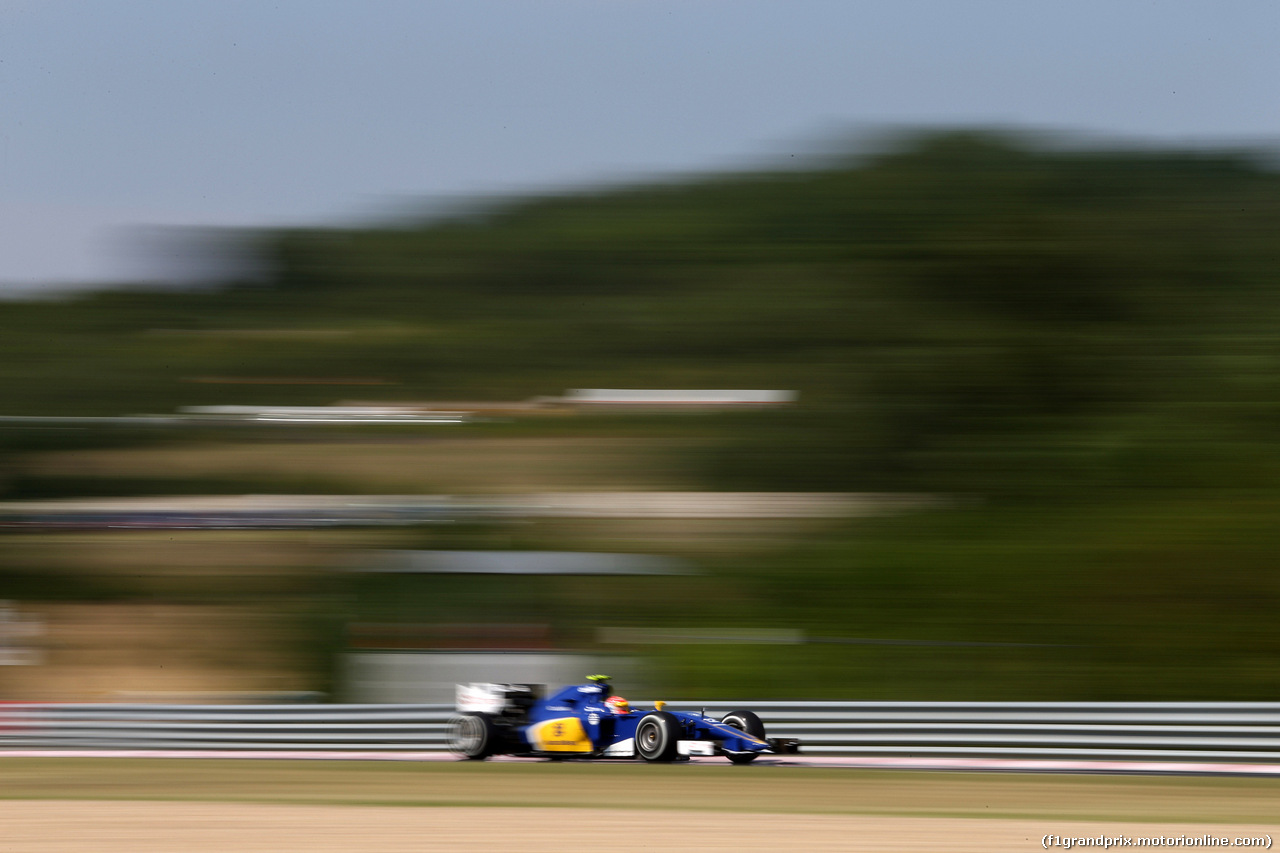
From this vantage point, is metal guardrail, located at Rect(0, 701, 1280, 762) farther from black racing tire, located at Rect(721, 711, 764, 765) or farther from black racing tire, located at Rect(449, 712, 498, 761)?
black racing tire, located at Rect(721, 711, 764, 765)

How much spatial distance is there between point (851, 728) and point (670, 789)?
2.11 m

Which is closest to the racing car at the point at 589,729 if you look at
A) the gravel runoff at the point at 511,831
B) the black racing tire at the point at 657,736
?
the black racing tire at the point at 657,736

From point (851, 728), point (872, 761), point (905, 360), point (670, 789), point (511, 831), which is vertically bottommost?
point (872, 761)

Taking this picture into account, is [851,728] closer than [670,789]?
No

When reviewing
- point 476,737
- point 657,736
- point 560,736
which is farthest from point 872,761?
point 476,737

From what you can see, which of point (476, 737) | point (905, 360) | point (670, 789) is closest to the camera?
point (670, 789)

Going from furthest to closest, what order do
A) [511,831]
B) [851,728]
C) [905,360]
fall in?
[905,360], [851,728], [511,831]

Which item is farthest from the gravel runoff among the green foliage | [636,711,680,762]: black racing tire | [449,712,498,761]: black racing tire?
the green foliage

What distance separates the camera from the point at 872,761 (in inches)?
377

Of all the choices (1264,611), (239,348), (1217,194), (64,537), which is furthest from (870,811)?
(239,348)

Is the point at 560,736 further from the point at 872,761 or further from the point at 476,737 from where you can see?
the point at 872,761

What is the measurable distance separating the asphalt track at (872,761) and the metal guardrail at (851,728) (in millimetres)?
53

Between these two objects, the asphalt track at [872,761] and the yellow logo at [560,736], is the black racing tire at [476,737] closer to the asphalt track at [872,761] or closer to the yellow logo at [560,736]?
the asphalt track at [872,761]

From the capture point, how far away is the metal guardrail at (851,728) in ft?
29.4
